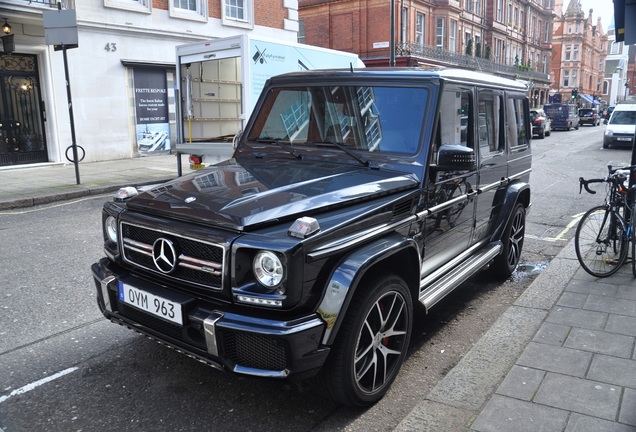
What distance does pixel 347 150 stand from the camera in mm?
3873

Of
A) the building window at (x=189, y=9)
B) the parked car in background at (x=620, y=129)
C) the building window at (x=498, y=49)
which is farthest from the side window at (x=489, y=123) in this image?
the building window at (x=498, y=49)

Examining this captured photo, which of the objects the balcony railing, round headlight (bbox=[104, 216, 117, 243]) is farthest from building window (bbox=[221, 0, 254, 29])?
round headlight (bbox=[104, 216, 117, 243])

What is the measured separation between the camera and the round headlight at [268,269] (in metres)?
2.61

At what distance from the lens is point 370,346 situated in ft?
10.2

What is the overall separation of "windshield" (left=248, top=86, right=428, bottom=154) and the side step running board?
0.99 m

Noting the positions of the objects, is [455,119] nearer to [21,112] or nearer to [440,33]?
[21,112]

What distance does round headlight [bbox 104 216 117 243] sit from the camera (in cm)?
344

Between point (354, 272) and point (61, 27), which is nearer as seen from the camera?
point (354, 272)

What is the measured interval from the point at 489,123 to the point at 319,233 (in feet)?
9.07

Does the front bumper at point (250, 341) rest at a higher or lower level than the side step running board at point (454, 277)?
higher

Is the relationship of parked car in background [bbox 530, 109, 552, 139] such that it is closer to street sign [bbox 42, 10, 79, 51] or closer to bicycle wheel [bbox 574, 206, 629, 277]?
street sign [bbox 42, 10, 79, 51]

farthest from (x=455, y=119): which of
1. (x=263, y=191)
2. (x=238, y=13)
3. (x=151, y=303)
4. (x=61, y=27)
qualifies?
(x=238, y=13)

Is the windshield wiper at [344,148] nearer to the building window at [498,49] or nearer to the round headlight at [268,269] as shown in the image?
the round headlight at [268,269]

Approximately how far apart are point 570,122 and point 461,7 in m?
12.4
